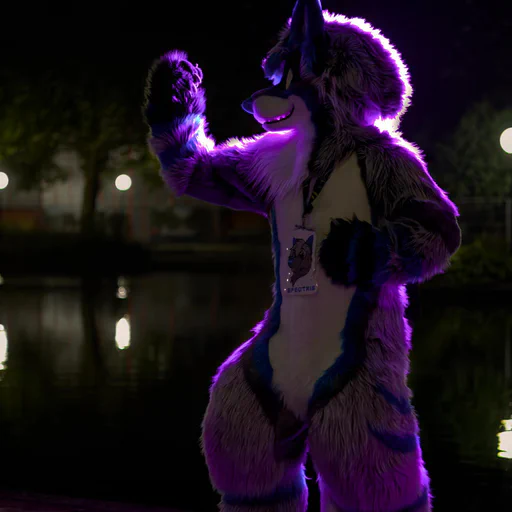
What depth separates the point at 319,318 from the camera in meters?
2.69

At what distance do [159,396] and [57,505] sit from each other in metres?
3.04

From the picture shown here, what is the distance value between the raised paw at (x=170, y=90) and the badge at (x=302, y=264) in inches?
22.8

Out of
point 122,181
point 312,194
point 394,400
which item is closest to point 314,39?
point 312,194

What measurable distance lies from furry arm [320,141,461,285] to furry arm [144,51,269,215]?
0.38 m

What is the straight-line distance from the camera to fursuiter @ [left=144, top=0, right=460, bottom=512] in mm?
2611

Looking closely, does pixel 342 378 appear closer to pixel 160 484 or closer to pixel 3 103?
pixel 160 484

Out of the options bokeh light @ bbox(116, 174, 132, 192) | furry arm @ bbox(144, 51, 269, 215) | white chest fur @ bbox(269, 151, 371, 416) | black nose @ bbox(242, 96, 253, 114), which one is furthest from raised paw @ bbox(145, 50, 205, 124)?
bokeh light @ bbox(116, 174, 132, 192)

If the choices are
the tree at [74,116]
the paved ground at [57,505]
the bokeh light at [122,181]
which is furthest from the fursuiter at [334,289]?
the bokeh light at [122,181]

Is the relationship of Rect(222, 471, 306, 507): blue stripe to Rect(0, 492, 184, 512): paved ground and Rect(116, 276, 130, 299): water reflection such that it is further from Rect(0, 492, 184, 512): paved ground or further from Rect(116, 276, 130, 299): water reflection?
Rect(116, 276, 130, 299): water reflection

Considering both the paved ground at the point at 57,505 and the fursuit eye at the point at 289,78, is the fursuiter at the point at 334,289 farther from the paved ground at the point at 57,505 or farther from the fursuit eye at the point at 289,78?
the paved ground at the point at 57,505

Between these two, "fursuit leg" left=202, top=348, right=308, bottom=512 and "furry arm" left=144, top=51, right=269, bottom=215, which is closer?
"fursuit leg" left=202, top=348, right=308, bottom=512

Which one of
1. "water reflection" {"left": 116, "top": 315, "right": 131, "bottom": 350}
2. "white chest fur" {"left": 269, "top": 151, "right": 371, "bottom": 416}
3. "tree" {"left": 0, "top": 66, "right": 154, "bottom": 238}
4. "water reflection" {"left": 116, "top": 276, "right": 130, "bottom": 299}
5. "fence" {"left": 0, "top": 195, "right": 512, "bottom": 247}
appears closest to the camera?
"white chest fur" {"left": 269, "top": 151, "right": 371, "bottom": 416}

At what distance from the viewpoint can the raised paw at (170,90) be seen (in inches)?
115

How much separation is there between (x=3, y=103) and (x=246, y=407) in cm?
2432
